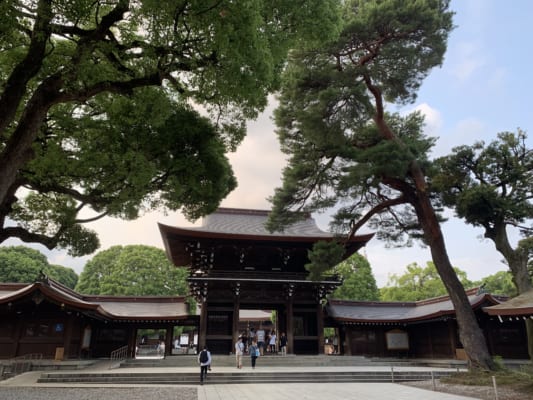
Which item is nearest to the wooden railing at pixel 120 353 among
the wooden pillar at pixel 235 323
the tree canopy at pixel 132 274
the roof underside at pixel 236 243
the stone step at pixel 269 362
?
the stone step at pixel 269 362

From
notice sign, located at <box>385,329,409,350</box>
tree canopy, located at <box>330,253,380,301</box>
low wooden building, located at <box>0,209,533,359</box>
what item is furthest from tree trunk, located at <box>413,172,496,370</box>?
tree canopy, located at <box>330,253,380,301</box>

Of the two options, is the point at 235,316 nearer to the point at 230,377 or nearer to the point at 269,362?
the point at 269,362

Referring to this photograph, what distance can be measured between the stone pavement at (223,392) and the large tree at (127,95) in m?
4.28

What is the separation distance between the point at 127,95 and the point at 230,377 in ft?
34.2

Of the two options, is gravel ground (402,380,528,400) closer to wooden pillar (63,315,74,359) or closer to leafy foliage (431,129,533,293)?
leafy foliage (431,129,533,293)

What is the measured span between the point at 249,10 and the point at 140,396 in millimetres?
9921

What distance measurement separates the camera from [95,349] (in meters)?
20.3

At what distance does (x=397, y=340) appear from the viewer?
22438mm

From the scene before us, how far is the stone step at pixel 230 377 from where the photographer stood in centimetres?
1259

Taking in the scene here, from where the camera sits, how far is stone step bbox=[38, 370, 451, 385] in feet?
41.3

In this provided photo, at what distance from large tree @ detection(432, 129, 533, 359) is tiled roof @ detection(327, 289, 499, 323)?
Result: 5377mm

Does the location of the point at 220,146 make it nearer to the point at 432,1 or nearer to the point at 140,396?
the point at 140,396

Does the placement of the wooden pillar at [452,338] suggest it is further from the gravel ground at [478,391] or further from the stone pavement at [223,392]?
the stone pavement at [223,392]

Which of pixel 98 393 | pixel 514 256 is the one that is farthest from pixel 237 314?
pixel 514 256
